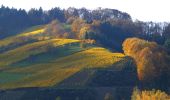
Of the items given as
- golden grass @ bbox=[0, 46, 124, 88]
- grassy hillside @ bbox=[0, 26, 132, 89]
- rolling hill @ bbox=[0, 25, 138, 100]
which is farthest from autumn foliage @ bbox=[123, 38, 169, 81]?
golden grass @ bbox=[0, 46, 124, 88]

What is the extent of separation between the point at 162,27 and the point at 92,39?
160 feet

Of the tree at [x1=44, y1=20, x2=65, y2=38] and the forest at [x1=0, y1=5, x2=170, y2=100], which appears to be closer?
the forest at [x1=0, y1=5, x2=170, y2=100]

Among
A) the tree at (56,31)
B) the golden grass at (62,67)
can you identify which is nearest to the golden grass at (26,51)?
the golden grass at (62,67)

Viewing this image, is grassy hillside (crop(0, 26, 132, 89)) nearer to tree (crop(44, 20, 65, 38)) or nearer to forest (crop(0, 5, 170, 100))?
forest (crop(0, 5, 170, 100))

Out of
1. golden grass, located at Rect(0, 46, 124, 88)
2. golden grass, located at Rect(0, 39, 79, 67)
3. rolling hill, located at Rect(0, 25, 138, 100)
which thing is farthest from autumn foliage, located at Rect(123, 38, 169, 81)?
golden grass, located at Rect(0, 39, 79, 67)

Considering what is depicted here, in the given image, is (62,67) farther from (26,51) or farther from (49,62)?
(26,51)

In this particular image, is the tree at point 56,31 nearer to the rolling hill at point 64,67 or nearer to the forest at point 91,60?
the forest at point 91,60

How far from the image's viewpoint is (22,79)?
98.1 m

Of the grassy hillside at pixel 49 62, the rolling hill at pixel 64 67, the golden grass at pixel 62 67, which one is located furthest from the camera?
the grassy hillside at pixel 49 62

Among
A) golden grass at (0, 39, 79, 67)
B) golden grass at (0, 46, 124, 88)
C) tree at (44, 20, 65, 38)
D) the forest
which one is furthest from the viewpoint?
tree at (44, 20, 65, 38)

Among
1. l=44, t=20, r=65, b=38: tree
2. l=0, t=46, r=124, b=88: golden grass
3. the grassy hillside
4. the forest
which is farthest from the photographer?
l=44, t=20, r=65, b=38: tree

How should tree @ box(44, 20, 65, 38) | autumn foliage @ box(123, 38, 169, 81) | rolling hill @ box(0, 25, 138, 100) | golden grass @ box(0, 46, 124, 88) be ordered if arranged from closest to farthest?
rolling hill @ box(0, 25, 138, 100), golden grass @ box(0, 46, 124, 88), autumn foliage @ box(123, 38, 169, 81), tree @ box(44, 20, 65, 38)

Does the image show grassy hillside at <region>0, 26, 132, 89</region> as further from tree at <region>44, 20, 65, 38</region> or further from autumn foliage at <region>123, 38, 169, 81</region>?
tree at <region>44, 20, 65, 38</region>

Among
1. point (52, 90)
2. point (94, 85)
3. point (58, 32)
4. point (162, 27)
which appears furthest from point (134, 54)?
point (162, 27)
